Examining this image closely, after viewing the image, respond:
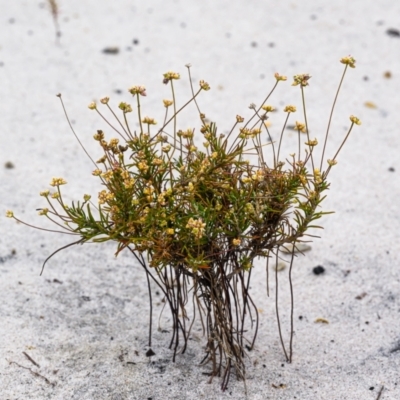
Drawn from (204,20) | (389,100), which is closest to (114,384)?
(389,100)

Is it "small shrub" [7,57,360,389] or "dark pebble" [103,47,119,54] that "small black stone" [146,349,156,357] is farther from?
"dark pebble" [103,47,119,54]

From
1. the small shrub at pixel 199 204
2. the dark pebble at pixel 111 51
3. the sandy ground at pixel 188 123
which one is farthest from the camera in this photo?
the dark pebble at pixel 111 51

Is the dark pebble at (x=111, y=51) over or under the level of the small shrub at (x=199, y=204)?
over

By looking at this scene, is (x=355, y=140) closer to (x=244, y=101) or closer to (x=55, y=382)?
(x=244, y=101)

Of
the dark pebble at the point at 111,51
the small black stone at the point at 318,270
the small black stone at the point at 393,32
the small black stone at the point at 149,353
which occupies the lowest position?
the small black stone at the point at 149,353

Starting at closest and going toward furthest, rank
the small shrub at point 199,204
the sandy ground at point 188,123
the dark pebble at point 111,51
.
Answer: the small shrub at point 199,204 < the sandy ground at point 188,123 < the dark pebble at point 111,51

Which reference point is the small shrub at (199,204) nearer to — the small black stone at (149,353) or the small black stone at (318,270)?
the small black stone at (149,353)

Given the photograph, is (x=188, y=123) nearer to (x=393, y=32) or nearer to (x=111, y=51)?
(x=111, y=51)

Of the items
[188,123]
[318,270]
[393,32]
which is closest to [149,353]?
[318,270]

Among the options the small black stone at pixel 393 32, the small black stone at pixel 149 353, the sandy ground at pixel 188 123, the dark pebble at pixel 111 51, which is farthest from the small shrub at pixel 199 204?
the small black stone at pixel 393 32
